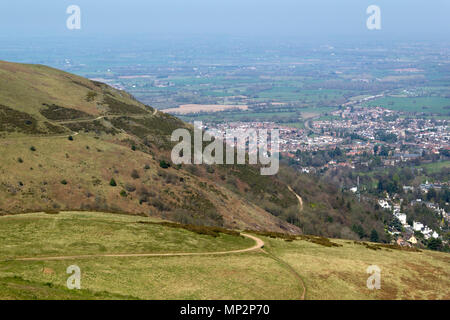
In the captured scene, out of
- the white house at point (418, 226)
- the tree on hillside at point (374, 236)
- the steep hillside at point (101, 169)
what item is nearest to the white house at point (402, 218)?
the white house at point (418, 226)

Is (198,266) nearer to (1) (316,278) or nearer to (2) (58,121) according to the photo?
(1) (316,278)

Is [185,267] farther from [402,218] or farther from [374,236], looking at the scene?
[402,218]

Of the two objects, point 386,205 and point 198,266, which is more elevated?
point 198,266

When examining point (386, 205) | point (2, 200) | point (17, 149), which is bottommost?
point (386, 205)

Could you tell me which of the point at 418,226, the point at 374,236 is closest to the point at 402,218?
the point at 418,226

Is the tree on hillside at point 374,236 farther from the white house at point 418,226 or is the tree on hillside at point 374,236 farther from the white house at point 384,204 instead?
the white house at point 384,204
